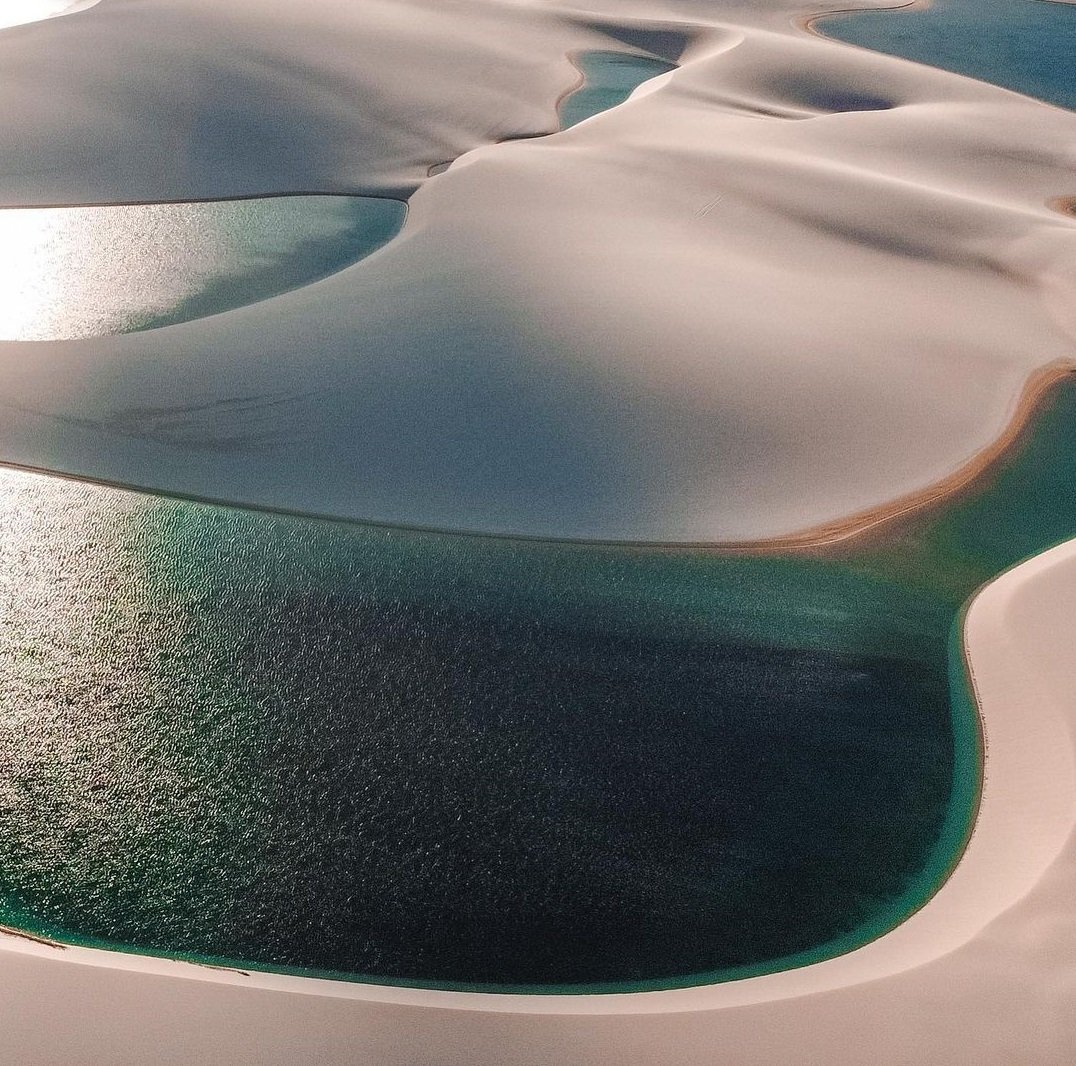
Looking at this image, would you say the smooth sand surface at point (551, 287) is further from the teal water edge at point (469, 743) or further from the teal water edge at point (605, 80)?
the teal water edge at point (469, 743)

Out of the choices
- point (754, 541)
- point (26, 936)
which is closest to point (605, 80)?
point (754, 541)

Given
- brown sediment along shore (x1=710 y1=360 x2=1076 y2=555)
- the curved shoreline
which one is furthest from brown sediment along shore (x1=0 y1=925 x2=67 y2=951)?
brown sediment along shore (x1=710 y1=360 x2=1076 y2=555)

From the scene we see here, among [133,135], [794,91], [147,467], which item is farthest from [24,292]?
[794,91]

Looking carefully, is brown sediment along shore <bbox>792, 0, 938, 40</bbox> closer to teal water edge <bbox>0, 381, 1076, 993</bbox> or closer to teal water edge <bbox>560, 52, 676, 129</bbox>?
teal water edge <bbox>560, 52, 676, 129</bbox>

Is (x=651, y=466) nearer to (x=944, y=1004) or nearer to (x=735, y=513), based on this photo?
(x=735, y=513)

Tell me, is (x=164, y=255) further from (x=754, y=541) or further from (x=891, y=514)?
(x=891, y=514)

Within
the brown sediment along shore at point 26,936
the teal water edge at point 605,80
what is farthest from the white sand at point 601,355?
the teal water edge at point 605,80

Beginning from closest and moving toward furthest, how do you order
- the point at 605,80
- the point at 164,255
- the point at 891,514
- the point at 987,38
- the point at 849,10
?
the point at 891,514
the point at 164,255
the point at 605,80
the point at 987,38
the point at 849,10
